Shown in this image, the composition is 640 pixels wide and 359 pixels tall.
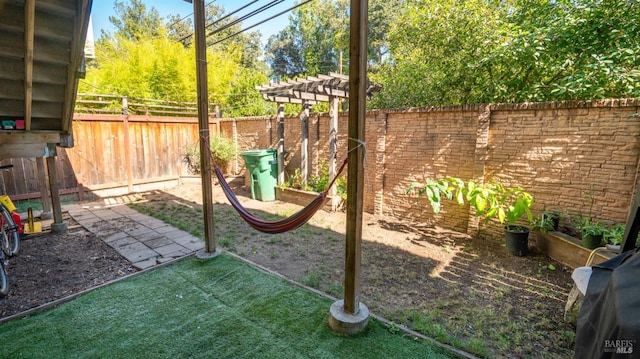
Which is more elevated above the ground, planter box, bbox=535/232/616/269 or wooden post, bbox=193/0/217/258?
wooden post, bbox=193/0/217/258

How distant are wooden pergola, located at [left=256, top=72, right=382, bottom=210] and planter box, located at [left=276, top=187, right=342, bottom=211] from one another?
0.08m

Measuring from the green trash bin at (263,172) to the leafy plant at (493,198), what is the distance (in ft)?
10.9

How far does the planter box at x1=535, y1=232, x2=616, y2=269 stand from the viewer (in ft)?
9.45

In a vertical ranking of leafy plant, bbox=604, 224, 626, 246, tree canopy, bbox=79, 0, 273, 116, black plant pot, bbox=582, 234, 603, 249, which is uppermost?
tree canopy, bbox=79, 0, 273, 116

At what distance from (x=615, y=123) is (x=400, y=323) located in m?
2.86

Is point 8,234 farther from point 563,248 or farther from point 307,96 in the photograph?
point 563,248

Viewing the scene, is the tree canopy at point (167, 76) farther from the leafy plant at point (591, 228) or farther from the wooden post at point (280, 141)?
the leafy plant at point (591, 228)

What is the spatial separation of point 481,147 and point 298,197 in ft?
10.7

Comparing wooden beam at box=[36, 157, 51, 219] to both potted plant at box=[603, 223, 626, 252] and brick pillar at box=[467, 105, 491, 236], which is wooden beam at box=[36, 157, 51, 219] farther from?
potted plant at box=[603, 223, 626, 252]

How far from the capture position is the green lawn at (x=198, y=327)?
185 centimetres

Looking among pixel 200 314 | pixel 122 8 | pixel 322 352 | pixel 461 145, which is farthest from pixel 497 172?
pixel 122 8

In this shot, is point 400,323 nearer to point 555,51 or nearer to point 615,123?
point 615,123

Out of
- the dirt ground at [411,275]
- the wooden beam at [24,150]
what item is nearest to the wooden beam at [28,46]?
the wooden beam at [24,150]

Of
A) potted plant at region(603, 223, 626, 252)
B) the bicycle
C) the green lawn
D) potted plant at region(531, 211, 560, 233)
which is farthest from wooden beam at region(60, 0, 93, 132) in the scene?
potted plant at region(603, 223, 626, 252)
